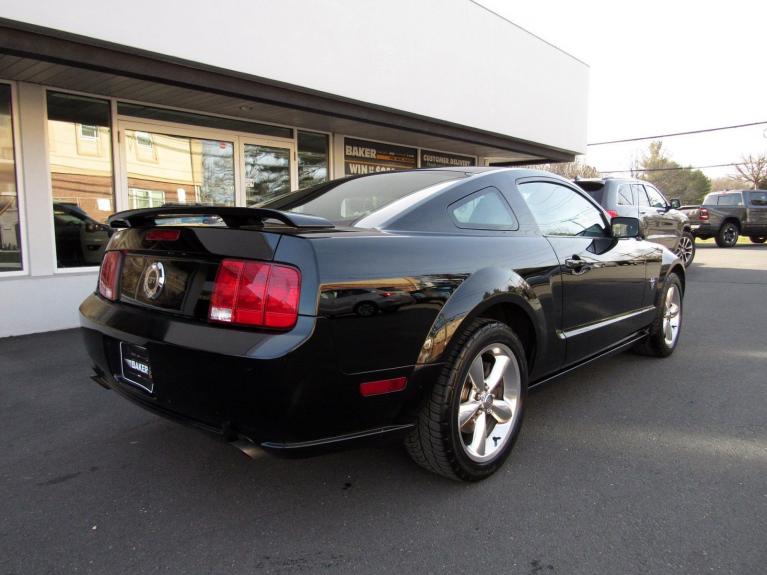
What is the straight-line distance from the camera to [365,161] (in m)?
10.1

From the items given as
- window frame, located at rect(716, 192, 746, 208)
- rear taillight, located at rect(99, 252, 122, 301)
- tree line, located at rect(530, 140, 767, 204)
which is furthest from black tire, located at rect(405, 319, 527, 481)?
tree line, located at rect(530, 140, 767, 204)

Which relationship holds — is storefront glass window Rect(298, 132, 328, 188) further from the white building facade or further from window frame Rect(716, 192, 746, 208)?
window frame Rect(716, 192, 746, 208)

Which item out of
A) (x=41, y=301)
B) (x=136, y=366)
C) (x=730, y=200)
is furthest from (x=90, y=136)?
(x=730, y=200)

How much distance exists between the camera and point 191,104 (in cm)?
710

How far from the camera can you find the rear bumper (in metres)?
1.95

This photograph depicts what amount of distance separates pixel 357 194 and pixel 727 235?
19.5m

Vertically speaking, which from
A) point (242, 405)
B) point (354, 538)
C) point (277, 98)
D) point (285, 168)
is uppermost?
point (277, 98)

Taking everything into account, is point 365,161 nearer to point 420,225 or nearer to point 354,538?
point 420,225

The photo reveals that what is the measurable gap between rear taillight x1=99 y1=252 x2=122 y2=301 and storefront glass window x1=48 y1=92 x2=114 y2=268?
13.7 ft

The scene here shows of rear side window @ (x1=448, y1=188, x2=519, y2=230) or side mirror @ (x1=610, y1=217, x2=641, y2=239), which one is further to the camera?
side mirror @ (x1=610, y1=217, x2=641, y2=239)

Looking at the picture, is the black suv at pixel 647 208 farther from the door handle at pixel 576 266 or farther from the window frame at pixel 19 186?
the window frame at pixel 19 186

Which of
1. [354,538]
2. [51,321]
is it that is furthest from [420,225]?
[51,321]

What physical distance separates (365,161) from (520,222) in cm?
733

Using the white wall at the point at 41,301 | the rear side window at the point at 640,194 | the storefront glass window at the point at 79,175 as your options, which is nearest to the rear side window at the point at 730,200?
the rear side window at the point at 640,194
